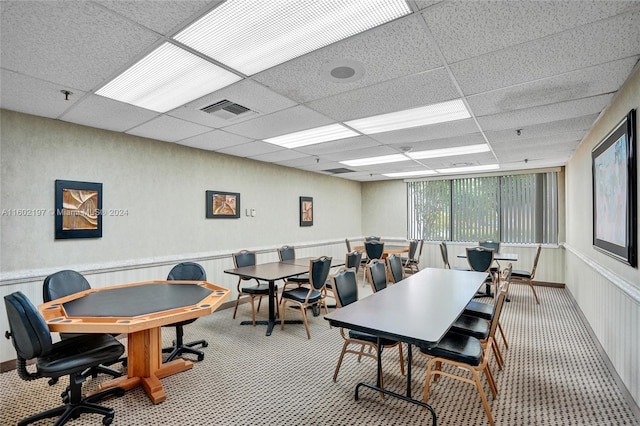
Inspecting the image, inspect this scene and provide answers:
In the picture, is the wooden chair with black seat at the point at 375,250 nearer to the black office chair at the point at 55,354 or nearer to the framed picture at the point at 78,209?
the framed picture at the point at 78,209

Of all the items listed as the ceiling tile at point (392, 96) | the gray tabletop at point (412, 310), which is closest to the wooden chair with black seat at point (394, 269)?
the gray tabletop at point (412, 310)

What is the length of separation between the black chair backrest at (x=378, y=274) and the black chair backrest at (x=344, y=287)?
37cm

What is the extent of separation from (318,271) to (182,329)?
5.65ft

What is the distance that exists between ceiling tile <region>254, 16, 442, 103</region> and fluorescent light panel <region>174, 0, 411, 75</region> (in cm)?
7

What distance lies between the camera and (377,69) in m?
2.28

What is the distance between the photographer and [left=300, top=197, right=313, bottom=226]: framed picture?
277 inches

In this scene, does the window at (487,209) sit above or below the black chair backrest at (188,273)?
above

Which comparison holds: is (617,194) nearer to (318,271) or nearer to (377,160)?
(318,271)

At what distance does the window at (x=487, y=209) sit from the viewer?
686 cm

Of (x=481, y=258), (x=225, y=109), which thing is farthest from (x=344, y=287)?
(x=481, y=258)

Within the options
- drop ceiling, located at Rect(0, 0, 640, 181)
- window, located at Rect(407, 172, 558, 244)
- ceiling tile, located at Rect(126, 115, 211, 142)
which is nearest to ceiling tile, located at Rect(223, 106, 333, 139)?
drop ceiling, located at Rect(0, 0, 640, 181)

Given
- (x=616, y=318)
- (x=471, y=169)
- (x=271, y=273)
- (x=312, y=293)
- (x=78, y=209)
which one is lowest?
(x=312, y=293)

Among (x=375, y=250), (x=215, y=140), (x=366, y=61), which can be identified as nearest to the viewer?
(x=366, y=61)

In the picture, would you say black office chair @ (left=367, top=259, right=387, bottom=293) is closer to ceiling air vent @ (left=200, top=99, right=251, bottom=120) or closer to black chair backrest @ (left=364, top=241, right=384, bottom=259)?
ceiling air vent @ (left=200, top=99, right=251, bottom=120)
